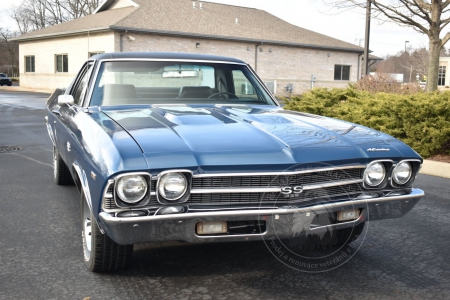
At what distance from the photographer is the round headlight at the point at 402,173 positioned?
11.5 feet

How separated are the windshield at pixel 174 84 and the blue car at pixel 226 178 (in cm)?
50

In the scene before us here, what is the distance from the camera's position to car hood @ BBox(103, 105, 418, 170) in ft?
9.98

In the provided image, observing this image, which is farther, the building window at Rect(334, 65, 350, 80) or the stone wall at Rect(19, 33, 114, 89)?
the building window at Rect(334, 65, 350, 80)

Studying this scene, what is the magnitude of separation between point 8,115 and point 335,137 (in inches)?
645

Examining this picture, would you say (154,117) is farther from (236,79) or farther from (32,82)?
(32,82)

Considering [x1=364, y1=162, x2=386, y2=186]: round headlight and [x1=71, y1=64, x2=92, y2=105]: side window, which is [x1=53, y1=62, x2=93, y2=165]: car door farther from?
[x1=364, y1=162, x2=386, y2=186]: round headlight

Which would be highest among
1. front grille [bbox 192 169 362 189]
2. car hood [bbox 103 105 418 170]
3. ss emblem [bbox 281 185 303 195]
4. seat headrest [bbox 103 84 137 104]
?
seat headrest [bbox 103 84 137 104]

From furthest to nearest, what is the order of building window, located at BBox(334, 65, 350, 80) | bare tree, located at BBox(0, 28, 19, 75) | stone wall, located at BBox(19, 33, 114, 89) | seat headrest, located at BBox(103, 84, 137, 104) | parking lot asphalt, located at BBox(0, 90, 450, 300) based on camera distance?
bare tree, located at BBox(0, 28, 19, 75), building window, located at BBox(334, 65, 350, 80), stone wall, located at BBox(19, 33, 114, 89), seat headrest, located at BBox(103, 84, 137, 104), parking lot asphalt, located at BBox(0, 90, 450, 300)

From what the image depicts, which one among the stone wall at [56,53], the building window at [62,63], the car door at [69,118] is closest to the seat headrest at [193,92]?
the car door at [69,118]

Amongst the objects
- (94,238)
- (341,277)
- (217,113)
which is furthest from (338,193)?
(94,238)

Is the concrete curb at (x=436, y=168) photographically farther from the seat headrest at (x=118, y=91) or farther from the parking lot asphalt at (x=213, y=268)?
the seat headrest at (x=118, y=91)

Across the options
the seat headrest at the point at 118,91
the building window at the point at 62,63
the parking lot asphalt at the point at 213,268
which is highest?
the building window at the point at 62,63

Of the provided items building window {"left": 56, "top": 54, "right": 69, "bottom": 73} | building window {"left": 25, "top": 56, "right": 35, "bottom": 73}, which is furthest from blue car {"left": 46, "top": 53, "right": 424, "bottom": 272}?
building window {"left": 25, "top": 56, "right": 35, "bottom": 73}

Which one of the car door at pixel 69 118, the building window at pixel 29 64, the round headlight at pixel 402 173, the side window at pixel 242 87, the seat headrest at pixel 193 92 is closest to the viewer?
the round headlight at pixel 402 173
